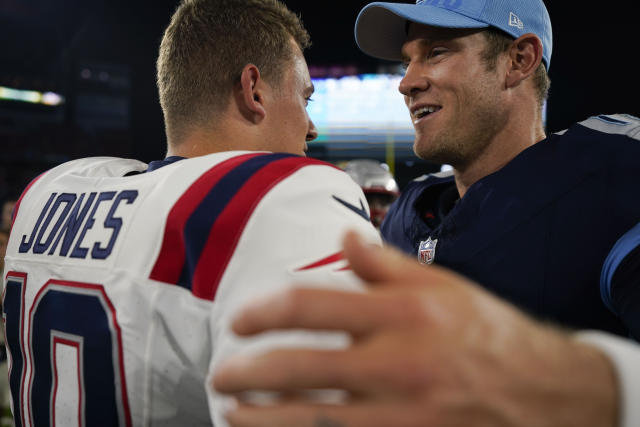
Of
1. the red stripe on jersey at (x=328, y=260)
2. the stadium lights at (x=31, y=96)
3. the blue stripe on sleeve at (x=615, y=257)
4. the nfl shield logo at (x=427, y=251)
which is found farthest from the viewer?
the stadium lights at (x=31, y=96)

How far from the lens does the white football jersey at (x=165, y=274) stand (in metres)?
0.58

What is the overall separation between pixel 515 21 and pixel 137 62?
234 inches

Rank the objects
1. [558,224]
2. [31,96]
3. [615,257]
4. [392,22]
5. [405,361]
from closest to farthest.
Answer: [405,361]
[615,257]
[558,224]
[392,22]
[31,96]

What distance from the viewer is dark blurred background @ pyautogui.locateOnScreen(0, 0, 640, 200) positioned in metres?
5.90

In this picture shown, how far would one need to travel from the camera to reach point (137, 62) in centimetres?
642

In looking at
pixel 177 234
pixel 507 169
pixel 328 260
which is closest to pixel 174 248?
pixel 177 234

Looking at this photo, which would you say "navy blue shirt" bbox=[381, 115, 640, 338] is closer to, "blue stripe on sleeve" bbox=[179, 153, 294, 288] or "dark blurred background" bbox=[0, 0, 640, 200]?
"blue stripe on sleeve" bbox=[179, 153, 294, 288]

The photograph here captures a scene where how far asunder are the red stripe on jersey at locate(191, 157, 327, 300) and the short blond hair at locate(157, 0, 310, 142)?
39 centimetres

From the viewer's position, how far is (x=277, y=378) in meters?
0.25

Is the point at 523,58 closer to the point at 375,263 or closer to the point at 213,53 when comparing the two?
the point at 213,53

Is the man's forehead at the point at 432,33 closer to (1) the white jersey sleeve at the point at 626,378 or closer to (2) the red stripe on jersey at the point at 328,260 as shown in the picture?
(2) the red stripe on jersey at the point at 328,260

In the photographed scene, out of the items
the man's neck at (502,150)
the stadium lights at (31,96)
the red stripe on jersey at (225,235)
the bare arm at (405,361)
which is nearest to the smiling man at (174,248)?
the red stripe on jersey at (225,235)

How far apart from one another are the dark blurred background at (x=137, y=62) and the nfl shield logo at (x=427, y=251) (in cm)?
514

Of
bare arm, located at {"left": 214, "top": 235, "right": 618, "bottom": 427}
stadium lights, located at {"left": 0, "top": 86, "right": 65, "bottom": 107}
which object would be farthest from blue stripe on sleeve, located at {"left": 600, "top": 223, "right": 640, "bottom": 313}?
stadium lights, located at {"left": 0, "top": 86, "right": 65, "bottom": 107}
